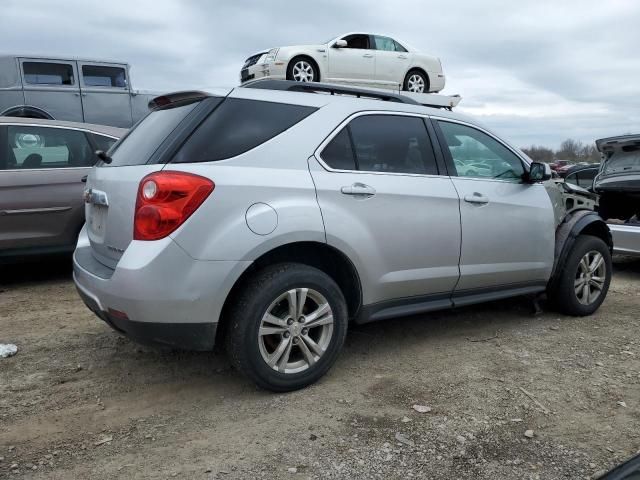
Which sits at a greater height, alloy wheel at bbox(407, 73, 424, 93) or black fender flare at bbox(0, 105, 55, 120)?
alloy wheel at bbox(407, 73, 424, 93)

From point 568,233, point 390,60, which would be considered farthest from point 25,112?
point 568,233

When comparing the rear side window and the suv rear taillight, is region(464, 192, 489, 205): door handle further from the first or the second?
the suv rear taillight

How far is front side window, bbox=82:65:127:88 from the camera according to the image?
11.1 m

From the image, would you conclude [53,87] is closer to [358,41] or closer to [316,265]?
[358,41]

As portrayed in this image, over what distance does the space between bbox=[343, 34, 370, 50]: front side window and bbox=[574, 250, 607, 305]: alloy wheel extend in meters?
6.62

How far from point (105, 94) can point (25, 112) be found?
5.00ft

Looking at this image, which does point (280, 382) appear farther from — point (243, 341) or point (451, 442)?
point (451, 442)

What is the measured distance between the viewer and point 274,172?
Answer: 10.5 feet

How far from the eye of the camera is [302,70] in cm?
966

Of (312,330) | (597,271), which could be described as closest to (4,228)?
(312,330)

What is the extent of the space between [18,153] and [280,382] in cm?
406

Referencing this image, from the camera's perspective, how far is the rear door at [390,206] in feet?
11.2

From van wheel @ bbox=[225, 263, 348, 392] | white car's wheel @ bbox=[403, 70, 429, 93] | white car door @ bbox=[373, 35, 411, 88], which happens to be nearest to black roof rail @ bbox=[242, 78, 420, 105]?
van wheel @ bbox=[225, 263, 348, 392]

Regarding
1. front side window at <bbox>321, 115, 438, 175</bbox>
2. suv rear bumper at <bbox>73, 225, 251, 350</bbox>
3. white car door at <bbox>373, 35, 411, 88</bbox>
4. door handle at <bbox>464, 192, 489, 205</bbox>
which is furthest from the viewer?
white car door at <bbox>373, 35, 411, 88</bbox>
